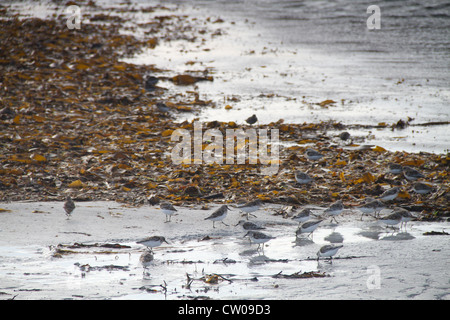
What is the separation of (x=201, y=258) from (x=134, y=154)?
3992mm

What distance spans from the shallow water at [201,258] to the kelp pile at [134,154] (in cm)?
68

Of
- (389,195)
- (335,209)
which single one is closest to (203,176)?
(335,209)

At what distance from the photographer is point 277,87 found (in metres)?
13.4

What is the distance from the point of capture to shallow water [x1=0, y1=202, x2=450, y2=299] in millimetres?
4711

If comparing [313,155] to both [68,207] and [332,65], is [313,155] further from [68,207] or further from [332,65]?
[332,65]

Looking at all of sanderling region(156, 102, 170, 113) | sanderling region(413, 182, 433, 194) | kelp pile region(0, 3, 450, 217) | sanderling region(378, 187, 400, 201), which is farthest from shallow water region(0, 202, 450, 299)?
sanderling region(156, 102, 170, 113)

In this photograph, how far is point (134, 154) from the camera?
916 centimetres

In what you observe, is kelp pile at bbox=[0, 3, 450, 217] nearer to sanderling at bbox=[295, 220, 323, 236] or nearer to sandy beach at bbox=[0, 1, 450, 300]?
sandy beach at bbox=[0, 1, 450, 300]

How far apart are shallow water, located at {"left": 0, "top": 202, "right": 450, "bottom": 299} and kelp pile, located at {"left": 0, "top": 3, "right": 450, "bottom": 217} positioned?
2.23ft

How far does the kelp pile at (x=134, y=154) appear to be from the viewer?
7695 millimetres

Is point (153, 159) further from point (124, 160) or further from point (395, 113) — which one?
point (395, 113)

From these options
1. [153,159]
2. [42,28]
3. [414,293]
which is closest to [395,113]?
[153,159]

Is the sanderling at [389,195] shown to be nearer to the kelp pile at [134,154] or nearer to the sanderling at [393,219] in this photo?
the kelp pile at [134,154]

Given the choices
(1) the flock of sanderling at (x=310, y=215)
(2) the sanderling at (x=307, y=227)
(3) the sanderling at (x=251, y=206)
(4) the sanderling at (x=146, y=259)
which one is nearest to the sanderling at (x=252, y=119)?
(1) the flock of sanderling at (x=310, y=215)
